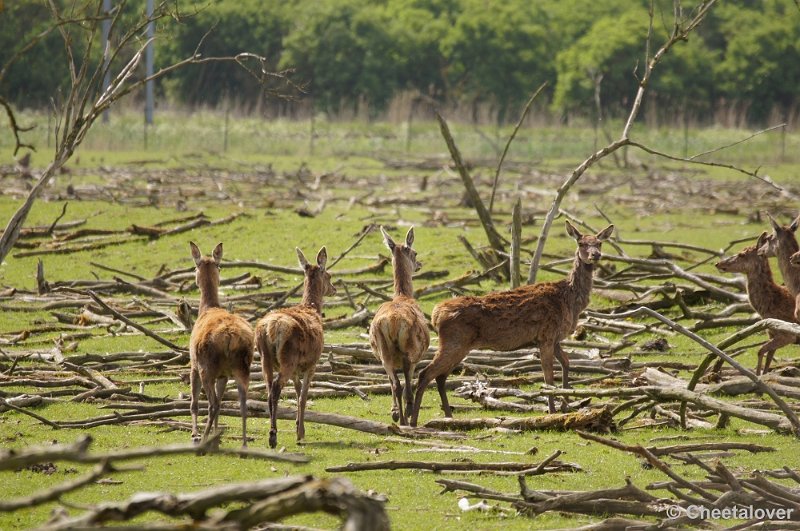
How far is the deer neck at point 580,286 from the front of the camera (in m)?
10.6

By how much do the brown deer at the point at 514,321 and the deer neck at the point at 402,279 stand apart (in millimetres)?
436

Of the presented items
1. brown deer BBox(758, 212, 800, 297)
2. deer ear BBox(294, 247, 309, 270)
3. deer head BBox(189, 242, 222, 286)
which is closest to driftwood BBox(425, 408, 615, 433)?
deer ear BBox(294, 247, 309, 270)

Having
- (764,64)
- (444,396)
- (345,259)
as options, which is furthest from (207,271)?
(764,64)

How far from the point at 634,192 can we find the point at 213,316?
23.5 m

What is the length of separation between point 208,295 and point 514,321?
2.52 meters

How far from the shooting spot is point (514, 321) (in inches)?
398

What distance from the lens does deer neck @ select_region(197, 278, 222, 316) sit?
9.39 meters

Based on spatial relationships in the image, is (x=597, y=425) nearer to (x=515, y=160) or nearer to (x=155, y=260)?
(x=155, y=260)

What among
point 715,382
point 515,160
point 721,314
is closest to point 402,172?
point 515,160

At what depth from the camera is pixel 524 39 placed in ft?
193

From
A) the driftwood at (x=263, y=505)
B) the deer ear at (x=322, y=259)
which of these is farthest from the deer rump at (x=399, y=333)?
the driftwood at (x=263, y=505)

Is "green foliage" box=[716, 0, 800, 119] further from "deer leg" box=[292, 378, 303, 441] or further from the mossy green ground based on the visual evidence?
"deer leg" box=[292, 378, 303, 441]

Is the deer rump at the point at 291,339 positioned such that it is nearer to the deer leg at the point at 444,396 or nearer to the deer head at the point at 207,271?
the deer head at the point at 207,271

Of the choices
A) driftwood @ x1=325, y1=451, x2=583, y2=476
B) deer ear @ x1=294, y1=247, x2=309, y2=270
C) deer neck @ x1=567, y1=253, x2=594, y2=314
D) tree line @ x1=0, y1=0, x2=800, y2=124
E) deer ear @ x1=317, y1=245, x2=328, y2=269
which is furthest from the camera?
tree line @ x1=0, y1=0, x2=800, y2=124
